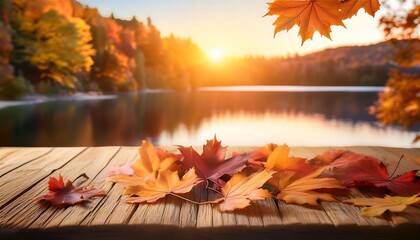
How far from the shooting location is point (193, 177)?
70cm

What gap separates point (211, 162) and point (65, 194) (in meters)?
0.27

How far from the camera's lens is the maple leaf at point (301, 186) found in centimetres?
65

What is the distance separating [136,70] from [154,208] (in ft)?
70.7

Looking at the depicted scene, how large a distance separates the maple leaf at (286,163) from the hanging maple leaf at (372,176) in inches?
3.6

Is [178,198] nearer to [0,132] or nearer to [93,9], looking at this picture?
[0,132]

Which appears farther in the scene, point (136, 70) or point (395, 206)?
point (136, 70)

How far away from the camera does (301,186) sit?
674 millimetres

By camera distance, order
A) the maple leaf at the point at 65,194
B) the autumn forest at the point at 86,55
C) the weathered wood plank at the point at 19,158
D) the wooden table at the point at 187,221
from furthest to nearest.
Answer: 1. the autumn forest at the point at 86,55
2. the weathered wood plank at the point at 19,158
3. the maple leaf at the point at 65,194
4. the wooden table at the point at 187,221

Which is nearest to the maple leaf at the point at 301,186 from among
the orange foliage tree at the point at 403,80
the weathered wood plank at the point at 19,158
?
the weathered wood plank at the point at 19,158

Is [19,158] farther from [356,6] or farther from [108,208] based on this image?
[356,6]

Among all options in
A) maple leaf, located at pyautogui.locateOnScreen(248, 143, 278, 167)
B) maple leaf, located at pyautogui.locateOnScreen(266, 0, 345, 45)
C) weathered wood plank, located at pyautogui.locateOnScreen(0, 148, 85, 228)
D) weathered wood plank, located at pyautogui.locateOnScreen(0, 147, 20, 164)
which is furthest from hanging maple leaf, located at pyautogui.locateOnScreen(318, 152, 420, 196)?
weathered wood plank, located at pyautogui.locateOnScreen(0, 147, 20, 164)

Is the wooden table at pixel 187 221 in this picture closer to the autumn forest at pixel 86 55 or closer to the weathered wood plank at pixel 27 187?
the weathered wood plank at pixel 27 187

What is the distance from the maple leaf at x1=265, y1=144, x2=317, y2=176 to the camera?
708 mm

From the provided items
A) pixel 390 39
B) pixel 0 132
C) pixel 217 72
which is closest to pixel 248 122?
pixel 390 39
